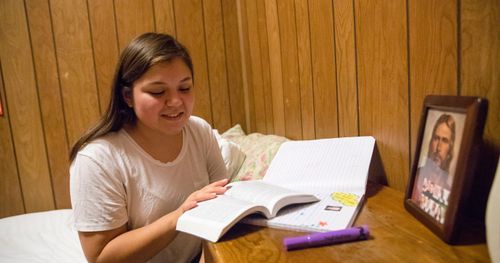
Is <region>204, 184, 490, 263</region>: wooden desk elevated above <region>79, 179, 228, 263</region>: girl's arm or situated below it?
above

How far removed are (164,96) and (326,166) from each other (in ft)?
1.58

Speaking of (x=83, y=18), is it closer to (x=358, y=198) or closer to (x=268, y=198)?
(x=268, y=198)

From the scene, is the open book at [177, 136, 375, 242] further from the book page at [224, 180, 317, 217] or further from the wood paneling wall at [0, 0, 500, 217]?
the wood paneling wall at [0, 0, 500, 217]

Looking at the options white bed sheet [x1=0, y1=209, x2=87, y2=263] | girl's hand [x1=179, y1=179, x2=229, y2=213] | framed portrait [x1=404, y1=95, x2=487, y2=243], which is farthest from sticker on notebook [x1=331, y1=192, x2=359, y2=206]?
white bed sheet [x1=0, y1=209, x2=87, y2=263]

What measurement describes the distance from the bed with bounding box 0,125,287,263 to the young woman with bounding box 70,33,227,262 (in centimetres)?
35

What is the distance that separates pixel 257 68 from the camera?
1882mm

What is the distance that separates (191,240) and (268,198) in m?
0.37

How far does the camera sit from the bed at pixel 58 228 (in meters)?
1.28

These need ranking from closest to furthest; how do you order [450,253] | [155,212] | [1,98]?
1. [450,253]
2. [155,212]
3. [1,98]

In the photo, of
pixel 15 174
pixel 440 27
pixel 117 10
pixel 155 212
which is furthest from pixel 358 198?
pixel 15 174

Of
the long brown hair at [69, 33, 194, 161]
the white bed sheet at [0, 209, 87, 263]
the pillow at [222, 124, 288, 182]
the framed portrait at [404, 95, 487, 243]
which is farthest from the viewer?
the pillow at [222, 124, 288, 182]

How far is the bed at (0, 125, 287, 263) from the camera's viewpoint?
128 cm

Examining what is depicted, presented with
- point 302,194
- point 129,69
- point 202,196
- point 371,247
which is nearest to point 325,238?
point 371,247

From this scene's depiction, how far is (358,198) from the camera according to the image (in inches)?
34.2
